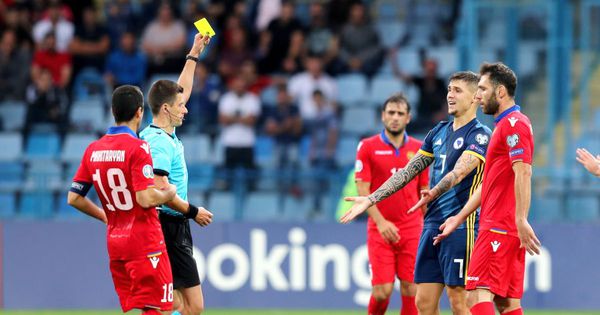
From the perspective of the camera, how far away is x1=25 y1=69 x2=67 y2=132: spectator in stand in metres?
17.5

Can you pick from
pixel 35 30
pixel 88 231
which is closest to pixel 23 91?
pixel 35 30

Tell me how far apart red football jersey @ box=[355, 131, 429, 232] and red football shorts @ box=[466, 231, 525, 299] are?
2.34 m

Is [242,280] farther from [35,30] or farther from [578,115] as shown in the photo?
[35,30]

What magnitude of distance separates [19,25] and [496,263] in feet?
39.7

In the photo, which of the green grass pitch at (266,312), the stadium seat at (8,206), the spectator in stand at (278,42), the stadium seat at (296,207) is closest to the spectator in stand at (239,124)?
the stadium seat at (296,207)

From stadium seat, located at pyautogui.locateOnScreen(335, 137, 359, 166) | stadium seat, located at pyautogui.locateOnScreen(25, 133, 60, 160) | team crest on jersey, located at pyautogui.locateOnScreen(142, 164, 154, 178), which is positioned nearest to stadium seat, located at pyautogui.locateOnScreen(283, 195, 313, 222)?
stadium seat, located at pyautogui.locateOnScreen(335, 137, 359, 166)

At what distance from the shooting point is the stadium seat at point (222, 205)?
15.9 m

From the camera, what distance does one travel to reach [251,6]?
19484mm

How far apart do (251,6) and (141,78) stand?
94.6 inches

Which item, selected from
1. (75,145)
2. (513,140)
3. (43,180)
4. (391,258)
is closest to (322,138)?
(75,145)

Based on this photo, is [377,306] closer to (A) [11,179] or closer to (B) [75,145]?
(A) [11,179]

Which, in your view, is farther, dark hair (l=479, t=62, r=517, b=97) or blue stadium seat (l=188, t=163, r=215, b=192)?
blue stadium seat (l=188, t=163, r=215, b=192)

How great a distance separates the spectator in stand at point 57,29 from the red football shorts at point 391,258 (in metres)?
9.01

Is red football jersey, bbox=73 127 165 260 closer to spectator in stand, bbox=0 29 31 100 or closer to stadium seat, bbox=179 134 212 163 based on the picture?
stadium seat, bbox=179 134 212 163
